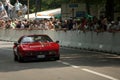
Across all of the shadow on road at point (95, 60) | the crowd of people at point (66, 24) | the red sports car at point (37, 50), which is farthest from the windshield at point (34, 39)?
the crowd of people at point (66, 24)

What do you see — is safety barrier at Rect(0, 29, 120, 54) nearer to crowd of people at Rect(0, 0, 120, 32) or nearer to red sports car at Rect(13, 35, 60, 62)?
crowd of people at Rect(0, 0, 120, 32)

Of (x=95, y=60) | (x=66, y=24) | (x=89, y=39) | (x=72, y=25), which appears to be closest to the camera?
(x=95, y=60)

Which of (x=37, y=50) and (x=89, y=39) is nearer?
(x=37, y=50)

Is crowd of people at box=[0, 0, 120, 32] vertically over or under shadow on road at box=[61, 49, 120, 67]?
over

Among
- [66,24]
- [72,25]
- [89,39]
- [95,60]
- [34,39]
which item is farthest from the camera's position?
[66,24]

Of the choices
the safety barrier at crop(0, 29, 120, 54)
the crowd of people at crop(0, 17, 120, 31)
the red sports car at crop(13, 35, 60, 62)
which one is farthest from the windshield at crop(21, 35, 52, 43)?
the crowd of people at crop(0, 17, 120, 31)

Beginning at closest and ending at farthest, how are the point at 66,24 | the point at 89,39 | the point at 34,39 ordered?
the point at 34,39, the point at 89,39, the point at 66,24

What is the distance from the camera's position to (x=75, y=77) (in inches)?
579

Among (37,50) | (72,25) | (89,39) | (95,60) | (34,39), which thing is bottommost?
(95,60)

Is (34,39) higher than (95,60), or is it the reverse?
(34,39)

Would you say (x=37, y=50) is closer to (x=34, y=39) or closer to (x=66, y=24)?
(x=34, y=39)

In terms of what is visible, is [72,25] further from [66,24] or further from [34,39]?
[34,39]

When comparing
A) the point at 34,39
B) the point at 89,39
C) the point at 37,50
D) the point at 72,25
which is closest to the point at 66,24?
the point at 72,25

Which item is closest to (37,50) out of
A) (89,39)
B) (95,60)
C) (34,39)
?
(34,39)
